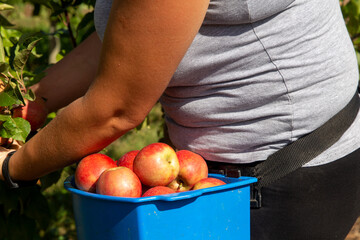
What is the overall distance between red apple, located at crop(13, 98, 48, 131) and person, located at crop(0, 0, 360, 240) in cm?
24

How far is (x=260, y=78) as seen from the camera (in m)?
1.44

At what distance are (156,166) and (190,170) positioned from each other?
11 cm

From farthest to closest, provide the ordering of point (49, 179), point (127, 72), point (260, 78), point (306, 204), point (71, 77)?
1. point (49, 179)
2. point (71, 77)
3. point (306, 204)
4. point (260, 78)
5. point (127, 72)

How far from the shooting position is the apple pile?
1359mm

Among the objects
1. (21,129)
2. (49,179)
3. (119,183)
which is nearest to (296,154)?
(119,183)

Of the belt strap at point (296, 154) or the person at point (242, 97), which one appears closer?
the person at point (242, 97)

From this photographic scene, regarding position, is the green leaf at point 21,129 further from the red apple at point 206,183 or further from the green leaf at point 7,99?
the red apple at point 206,183

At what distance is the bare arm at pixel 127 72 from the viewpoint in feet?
3.82

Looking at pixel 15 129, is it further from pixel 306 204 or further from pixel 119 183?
pixel 306 204

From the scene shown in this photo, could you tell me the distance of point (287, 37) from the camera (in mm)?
1418

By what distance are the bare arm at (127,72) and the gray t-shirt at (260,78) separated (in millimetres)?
201

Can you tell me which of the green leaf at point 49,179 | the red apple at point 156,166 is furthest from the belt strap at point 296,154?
the green leaf at point 49,179

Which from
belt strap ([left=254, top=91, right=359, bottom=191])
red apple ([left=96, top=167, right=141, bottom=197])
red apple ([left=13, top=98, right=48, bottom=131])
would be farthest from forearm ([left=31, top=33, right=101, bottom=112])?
belt strap ([left=254, top=91, right=359, bottom=191])

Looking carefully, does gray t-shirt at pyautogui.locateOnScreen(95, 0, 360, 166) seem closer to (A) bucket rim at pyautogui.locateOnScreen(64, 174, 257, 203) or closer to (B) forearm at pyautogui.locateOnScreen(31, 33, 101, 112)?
(A) bucket rim at pyautogui.locateOnScreen(64, 174, 257, 203)
